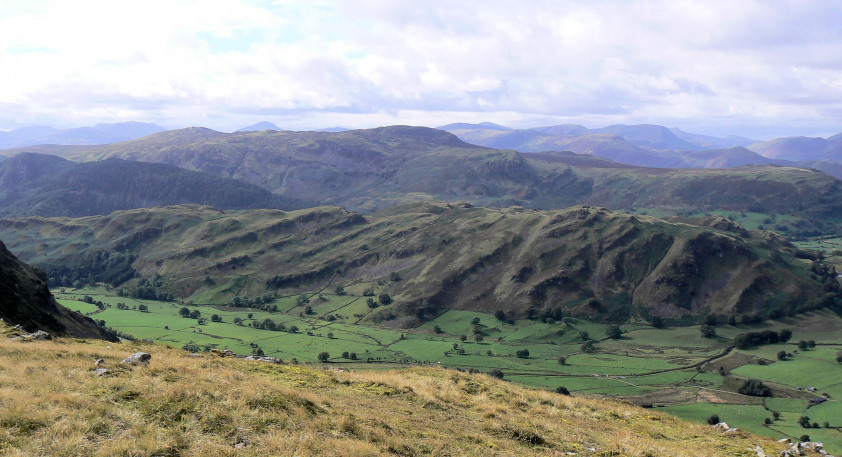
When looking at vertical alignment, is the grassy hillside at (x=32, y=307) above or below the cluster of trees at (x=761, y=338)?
above

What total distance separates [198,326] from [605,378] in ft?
425

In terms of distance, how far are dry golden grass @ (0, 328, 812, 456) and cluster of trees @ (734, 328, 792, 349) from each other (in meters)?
151

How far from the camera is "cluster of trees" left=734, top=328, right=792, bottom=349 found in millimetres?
164125

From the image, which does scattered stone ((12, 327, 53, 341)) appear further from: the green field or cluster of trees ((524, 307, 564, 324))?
cluster of trees ((524, 307, 564, 324))

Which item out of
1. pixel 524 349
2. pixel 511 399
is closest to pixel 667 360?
pixel 524 349

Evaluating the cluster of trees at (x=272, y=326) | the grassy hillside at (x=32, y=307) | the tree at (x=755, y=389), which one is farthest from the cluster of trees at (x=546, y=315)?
the grassy hillside at (x=32, y=307)

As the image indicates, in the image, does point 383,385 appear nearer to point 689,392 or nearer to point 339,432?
point 339,432

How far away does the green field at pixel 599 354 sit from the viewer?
113 metres

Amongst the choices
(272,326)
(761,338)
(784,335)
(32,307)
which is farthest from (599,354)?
(32,307)

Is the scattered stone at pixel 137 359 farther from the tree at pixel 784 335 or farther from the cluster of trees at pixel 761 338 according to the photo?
the tree at pixel 784 335

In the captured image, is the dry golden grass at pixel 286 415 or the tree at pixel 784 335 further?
the tree at pixel 784 335

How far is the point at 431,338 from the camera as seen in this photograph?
7057 inches

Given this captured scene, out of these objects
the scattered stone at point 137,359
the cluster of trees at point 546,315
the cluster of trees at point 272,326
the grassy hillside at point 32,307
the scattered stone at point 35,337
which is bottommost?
the cluster of trees at point 272,326

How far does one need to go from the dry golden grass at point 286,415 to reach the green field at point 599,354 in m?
73.5
